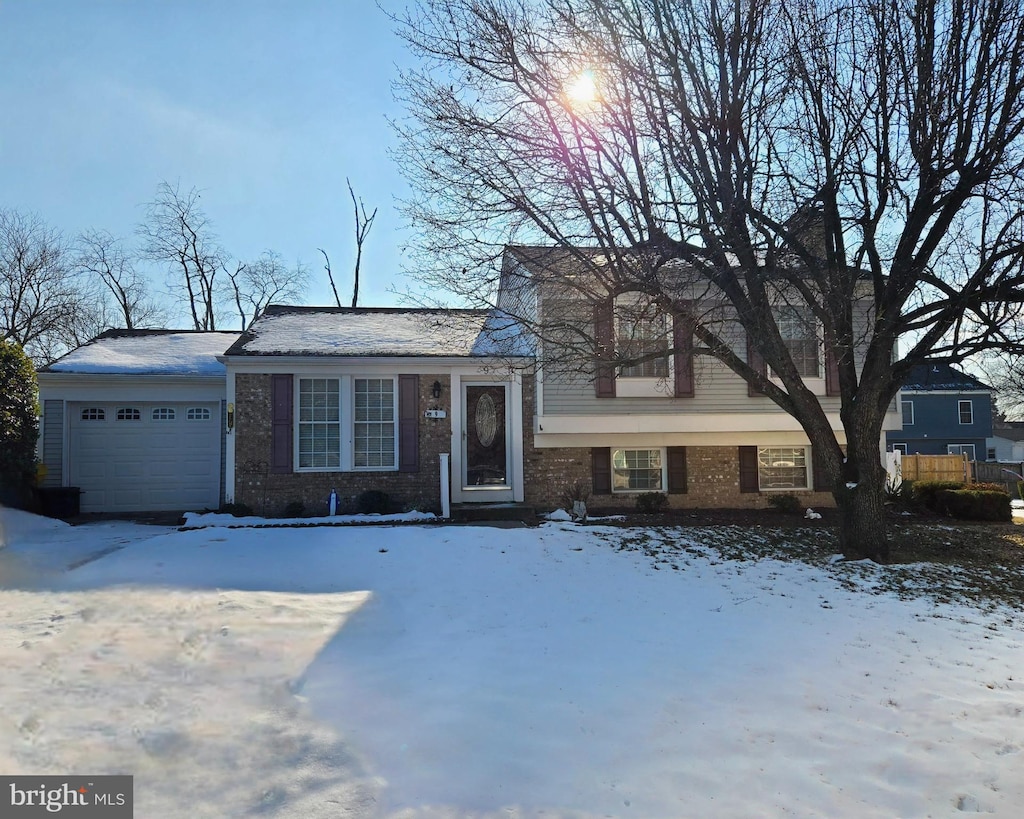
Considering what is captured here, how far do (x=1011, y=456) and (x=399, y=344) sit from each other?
1789 inches

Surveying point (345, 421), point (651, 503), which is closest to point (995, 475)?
point (651, 503)

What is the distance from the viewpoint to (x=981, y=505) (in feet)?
40.1

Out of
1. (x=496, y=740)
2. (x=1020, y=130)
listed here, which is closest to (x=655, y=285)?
(x=1020, y=130)

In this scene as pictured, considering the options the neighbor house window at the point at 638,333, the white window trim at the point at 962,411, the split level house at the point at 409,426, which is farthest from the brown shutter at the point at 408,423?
the white window trim at the point at 962,411

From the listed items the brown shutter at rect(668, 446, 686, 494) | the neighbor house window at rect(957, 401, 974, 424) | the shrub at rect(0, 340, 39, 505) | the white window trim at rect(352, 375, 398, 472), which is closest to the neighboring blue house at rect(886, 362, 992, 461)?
the neighbor house window at rect(957, 401, 974, 424)

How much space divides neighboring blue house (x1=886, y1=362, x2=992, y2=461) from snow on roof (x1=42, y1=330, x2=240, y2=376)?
104ft

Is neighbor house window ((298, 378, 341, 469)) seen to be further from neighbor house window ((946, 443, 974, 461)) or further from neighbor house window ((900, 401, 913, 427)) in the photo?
→ neighbor house window ((946, 443, 974, 461))

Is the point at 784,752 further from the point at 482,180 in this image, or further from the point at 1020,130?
the point at 1020,130

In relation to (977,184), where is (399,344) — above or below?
below

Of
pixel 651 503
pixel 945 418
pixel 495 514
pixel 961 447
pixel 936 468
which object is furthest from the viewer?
pixel 961 447

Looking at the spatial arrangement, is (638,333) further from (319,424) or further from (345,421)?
(319,424)

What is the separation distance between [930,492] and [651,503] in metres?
5.95

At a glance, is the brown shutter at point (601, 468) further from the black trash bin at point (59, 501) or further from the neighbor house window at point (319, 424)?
the black trash bin at point (59, 501)

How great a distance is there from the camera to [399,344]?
1228cm
